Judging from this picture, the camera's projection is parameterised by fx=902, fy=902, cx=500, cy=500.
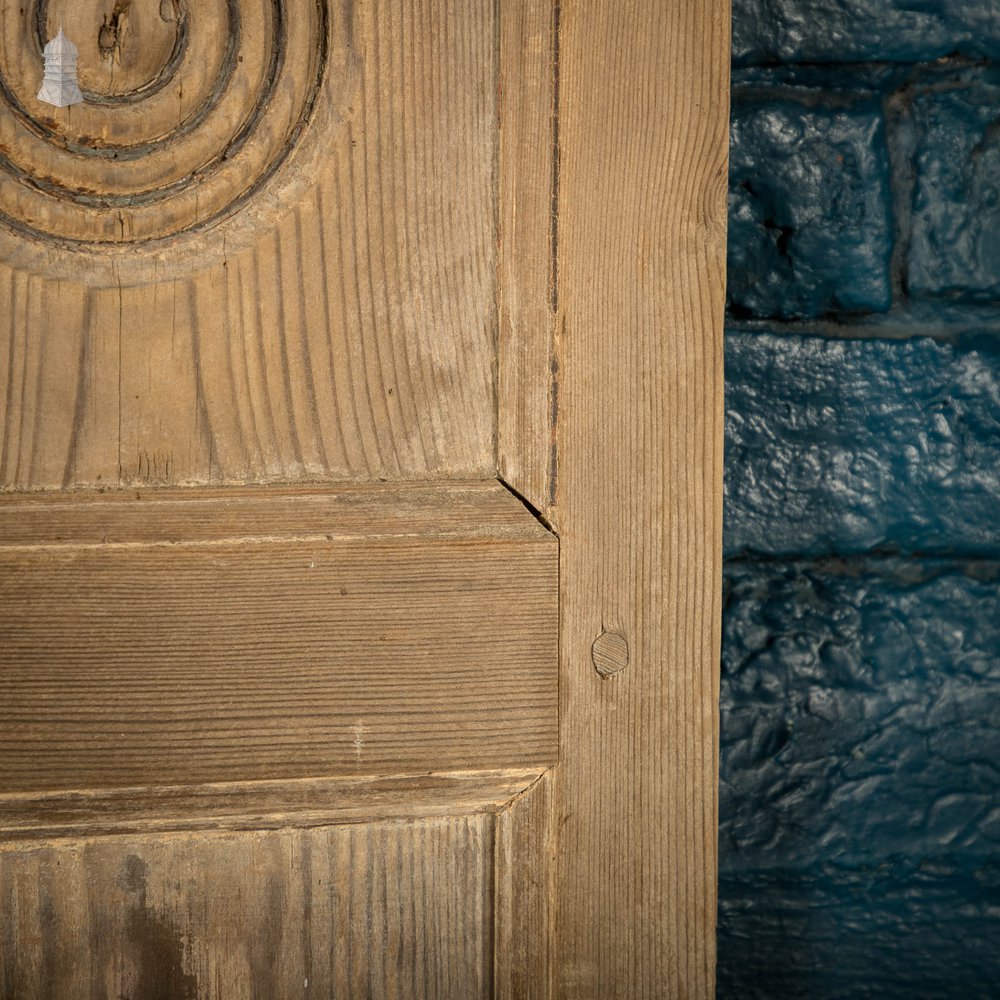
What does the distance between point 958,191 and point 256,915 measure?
87 centimetres

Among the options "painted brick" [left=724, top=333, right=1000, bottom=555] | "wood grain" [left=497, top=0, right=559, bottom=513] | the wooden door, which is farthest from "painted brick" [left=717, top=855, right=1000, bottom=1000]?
"wood grain" [left=497, top=0, right=559, bottom=513]

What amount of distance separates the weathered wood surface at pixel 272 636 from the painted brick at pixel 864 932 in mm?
362

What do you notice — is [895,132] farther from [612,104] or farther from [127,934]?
[127,934]

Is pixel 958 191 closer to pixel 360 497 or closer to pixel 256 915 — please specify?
pixel 360 497

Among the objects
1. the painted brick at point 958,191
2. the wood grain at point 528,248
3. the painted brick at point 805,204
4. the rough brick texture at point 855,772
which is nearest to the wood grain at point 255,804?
the wood grain at point 528,248

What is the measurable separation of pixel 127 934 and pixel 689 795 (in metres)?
0.41

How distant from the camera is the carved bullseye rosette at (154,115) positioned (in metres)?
0.60

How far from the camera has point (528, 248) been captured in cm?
64

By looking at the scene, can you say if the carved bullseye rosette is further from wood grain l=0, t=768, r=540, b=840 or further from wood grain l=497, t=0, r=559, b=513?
wood grain l=0, t=768, r=540, b=840

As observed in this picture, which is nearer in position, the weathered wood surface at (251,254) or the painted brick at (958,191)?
the weathered wood surface at (251,254)

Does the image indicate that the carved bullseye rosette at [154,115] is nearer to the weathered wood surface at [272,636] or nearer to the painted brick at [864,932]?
the weathered wood surface at [272,636]

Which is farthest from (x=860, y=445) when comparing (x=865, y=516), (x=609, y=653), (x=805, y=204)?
(x=609, y=653)

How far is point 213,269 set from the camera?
2.03ft

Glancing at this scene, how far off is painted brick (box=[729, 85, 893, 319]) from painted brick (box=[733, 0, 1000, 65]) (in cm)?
4
